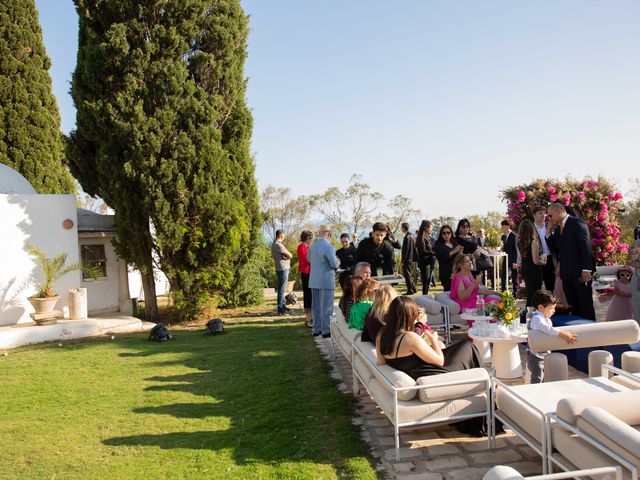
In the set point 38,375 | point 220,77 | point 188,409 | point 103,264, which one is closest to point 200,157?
point 220,77

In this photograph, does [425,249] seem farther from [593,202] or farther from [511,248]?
[593,202]

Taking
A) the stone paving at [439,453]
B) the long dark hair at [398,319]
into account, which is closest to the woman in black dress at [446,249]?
the stone paving at [439,453]

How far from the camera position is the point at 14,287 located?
1079 cm

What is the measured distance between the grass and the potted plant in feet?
5.45

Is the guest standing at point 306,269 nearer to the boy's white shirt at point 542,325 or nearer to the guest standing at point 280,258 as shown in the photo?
the guest standing at point 280,258

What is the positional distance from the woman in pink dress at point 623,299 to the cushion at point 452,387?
3.34 metres

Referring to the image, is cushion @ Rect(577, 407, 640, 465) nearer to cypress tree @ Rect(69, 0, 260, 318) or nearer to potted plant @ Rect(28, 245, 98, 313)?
cypress tree @ Rect(69, 0, 260, 318)

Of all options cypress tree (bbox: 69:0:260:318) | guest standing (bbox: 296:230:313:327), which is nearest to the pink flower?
guest standing (bbox: 296:230:313:327)

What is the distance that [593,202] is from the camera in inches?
460

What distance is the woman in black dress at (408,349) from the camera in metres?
4.43

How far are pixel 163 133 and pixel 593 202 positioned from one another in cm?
960

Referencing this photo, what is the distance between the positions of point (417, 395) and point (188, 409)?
2.74 m

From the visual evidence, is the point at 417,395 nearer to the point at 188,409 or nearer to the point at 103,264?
the point at 188,409

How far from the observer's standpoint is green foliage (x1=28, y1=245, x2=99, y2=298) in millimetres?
10781
